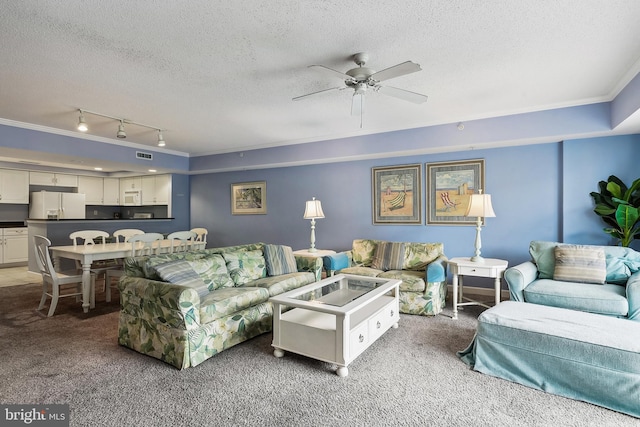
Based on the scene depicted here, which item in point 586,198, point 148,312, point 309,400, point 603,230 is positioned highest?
point 586,198

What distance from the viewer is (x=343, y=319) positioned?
93.4 inches

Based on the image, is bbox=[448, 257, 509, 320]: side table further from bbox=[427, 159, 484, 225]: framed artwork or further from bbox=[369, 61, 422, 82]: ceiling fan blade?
bbox=[369, 61, 422, 82]: ceiling fan blade

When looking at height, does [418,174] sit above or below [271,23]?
below

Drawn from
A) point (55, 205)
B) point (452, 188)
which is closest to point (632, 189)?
point (452, 188)

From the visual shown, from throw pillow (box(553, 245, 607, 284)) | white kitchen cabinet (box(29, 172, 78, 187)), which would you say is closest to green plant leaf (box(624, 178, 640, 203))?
throw pillow (box(553, 245, 607, 284))

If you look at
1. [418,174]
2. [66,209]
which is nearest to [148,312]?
[418,174]

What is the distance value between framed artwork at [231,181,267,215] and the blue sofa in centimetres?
456

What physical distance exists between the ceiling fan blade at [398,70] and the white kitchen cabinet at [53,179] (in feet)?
27.8

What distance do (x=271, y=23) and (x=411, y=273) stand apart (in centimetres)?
310

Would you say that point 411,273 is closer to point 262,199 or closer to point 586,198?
point 586,198

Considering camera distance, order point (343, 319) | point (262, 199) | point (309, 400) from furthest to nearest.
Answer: point (262, 199) → point (343, 319) → point (309, 400)

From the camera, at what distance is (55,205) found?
7.43 m

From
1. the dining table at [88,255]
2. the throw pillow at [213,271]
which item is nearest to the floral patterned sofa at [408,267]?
the throw pillow at [213,271]

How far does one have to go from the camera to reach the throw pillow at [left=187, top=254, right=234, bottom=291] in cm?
319
